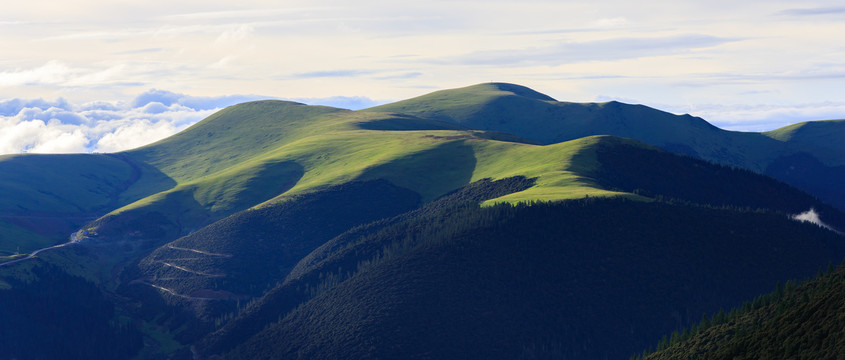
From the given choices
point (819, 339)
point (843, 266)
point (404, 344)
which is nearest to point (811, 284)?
point (843, 266)

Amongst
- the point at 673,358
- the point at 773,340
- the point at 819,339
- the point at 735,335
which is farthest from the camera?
the point at 673,358

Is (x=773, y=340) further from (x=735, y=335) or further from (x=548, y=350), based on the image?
(x=548, y=350)

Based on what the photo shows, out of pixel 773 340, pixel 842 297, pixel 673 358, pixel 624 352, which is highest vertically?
pixel 842 297

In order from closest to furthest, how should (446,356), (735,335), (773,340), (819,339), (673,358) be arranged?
1. (819,339)
2. (773,340)
3. (735,335)
4. (673,358)
5. (446,356)

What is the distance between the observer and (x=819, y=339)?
96.8 m

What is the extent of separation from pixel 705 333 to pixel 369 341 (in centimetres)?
8996

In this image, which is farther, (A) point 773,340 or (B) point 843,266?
(B) point 843,266

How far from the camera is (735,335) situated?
124500 millimetres

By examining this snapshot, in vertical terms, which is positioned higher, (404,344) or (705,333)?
(705,333)

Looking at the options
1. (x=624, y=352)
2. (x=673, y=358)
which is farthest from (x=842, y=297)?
(x=624, y=352)

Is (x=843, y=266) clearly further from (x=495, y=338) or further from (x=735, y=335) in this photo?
(x=495, y=338)

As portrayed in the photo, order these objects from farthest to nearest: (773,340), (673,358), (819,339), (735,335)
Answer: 1. (673,358)
2. (735,335)
3. (773,340)
4. (819,339)

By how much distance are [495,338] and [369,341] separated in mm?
33591

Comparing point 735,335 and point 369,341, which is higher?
point 735,335
